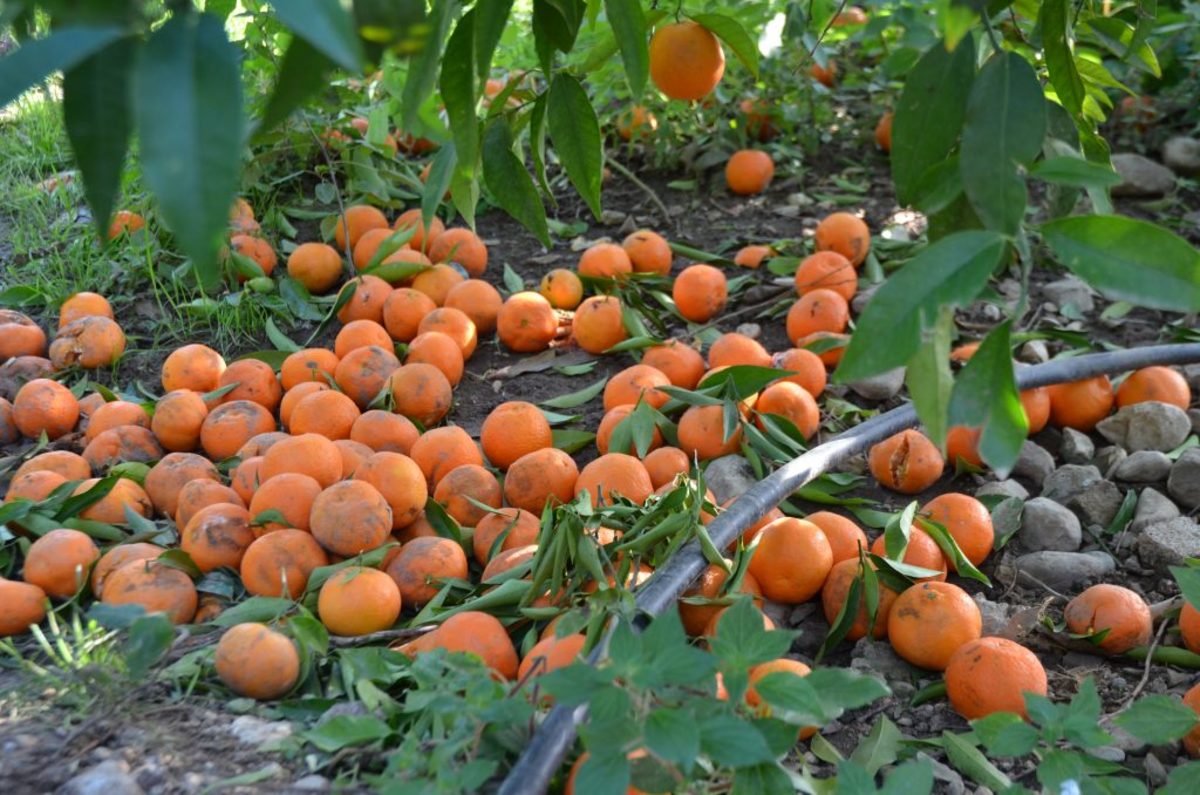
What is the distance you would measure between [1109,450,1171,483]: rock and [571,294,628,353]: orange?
→ 1.38 meters

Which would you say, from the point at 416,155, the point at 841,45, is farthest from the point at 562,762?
the point at 841,45

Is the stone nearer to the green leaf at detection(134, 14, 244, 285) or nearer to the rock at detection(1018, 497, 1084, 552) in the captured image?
the rock at detection(1018, 497, 1084, 552)

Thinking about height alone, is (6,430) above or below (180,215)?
below

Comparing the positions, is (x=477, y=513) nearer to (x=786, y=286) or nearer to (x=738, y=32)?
(x=738, y=32)

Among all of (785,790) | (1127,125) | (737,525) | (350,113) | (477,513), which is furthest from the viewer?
(1127,125)

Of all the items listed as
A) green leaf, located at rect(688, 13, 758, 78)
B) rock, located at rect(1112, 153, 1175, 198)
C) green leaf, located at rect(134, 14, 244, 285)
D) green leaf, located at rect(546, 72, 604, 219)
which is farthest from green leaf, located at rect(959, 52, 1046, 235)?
rock, located at rect(1112, 153, 1175, 198)

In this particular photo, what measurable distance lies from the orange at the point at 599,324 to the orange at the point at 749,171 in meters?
1.18

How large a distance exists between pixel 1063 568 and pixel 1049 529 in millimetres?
139

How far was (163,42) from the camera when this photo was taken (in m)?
0.86

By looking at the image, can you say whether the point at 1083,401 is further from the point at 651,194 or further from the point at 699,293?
the point at 651,194

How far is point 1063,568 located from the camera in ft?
8.26

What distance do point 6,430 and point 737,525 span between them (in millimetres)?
2059

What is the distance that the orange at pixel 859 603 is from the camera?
231 cm

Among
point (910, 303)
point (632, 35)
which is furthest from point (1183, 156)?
point (910, 303)
